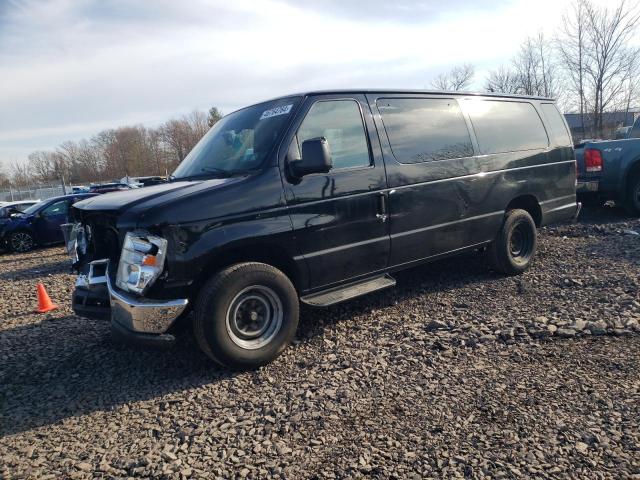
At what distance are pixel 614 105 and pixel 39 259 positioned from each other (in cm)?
2695

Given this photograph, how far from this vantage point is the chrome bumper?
10.3 feet

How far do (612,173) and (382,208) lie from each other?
655 centimetres

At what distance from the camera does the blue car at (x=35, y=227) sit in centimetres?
1177

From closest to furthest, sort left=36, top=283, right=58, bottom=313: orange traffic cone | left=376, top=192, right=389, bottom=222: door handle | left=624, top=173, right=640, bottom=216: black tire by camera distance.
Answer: left=376, top=192, right=389, bottom=222: door handle
left=36, top=283, right=58, bottom=313: orange traffic cone
left=624, top=173, right=640, bottom=216: black tire

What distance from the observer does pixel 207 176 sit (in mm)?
3979

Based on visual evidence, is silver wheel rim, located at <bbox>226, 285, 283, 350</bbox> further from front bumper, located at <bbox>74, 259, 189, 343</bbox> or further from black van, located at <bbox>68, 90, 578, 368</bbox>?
front bumper, located at <bbox>74, 259, 189, 343</bbox>

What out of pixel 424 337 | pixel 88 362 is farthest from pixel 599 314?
pixel 88 362

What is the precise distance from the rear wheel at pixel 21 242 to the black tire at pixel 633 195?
46.7ft

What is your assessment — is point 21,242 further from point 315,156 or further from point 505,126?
point 505,126

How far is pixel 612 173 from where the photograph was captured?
838cm

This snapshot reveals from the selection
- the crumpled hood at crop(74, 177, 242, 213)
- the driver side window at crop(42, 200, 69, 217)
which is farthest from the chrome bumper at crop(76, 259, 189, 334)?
the driver side window at crop(42, 200, 69, 217)

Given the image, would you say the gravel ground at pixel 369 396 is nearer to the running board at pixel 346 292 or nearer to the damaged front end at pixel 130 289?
the running board at pixel 346 292

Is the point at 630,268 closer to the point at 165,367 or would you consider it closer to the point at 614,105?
the point at 165,367

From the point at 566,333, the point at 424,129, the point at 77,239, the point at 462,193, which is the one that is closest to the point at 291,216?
the point at 424,129
